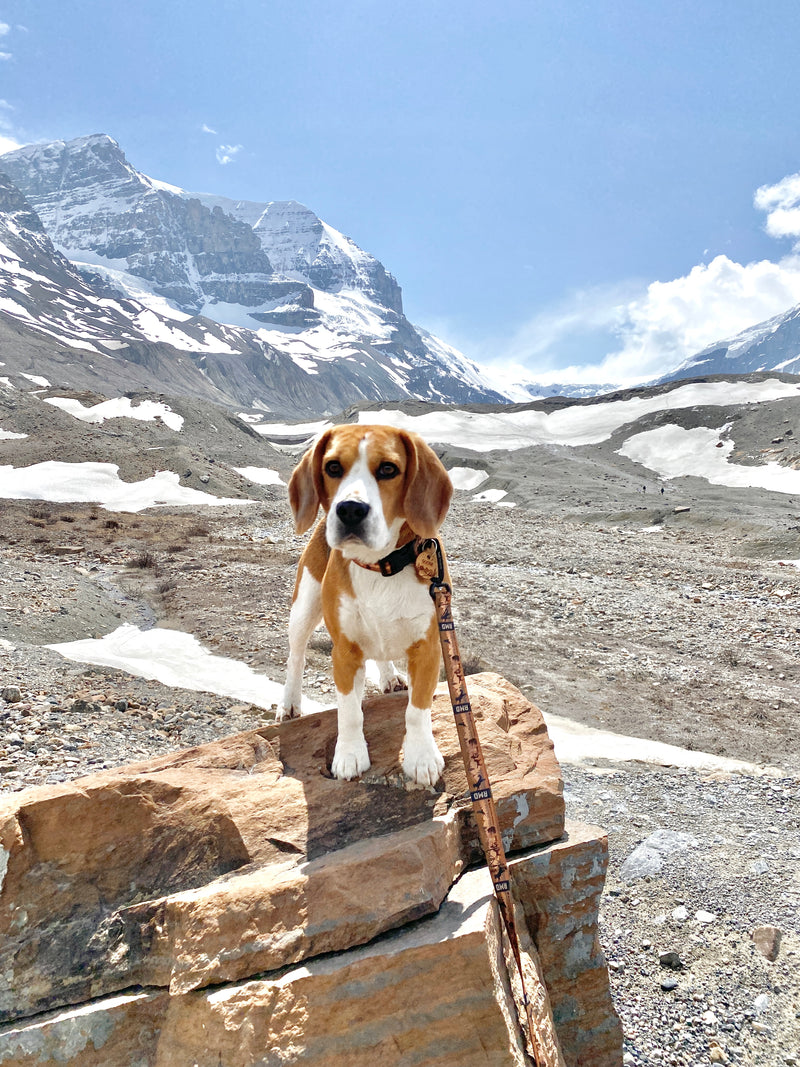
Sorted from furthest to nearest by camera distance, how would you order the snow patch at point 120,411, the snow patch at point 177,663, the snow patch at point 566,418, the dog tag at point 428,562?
the snow patch at point 566,418, the snow patch at point 120,411, the snow patch at point 177,663, the dog tag at point 428,562

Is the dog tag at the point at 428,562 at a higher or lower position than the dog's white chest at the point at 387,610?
higher

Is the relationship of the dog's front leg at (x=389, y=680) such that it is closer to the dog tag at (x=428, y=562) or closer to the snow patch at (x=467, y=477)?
the dog tag at (x=428, y=562)

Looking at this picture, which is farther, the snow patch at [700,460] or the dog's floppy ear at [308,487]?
the snow patch at [700,460]

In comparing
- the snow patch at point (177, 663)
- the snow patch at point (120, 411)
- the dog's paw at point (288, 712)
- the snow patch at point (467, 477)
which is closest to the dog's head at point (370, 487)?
the dog's paw at point (288, 712)

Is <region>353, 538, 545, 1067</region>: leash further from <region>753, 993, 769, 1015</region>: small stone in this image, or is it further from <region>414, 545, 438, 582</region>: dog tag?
<region>753, 993, 769, 1015</region>: small stone

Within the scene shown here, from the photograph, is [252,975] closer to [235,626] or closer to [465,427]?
[235,626]

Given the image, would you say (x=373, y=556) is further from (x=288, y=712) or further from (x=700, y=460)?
(x=700, y=460)

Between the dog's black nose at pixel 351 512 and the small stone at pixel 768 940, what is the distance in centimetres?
468

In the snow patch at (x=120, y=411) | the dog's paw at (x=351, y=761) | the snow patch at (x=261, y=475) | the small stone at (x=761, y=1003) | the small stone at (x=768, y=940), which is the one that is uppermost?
the snow patch at (x=120, y=411)

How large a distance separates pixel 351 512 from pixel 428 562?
622 mm

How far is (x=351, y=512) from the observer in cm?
307

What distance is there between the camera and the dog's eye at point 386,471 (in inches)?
128

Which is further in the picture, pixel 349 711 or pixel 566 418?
pixel 566 418

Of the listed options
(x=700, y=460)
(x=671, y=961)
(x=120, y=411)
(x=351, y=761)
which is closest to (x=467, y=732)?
(x=351, y=761)
